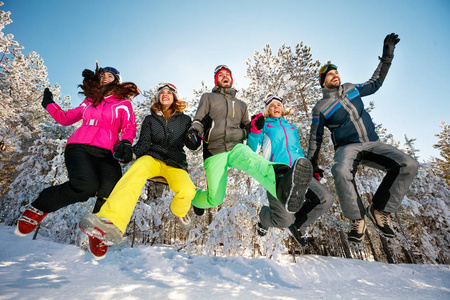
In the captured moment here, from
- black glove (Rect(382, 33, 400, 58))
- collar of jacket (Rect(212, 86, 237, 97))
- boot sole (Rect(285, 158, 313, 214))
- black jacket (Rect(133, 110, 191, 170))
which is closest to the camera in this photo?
boot sole (Rect(285, 158, 313, 214))

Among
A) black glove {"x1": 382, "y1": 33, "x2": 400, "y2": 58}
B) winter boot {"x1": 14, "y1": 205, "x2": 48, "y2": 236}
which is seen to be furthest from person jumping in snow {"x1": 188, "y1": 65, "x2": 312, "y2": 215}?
black glove {"x1": 382, "y1": 33, "x2": 400, "y2": 58}

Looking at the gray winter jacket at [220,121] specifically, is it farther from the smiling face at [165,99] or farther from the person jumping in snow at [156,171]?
the smiling face at [165,99]

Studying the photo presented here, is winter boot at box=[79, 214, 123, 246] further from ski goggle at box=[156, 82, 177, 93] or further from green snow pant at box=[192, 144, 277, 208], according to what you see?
ski goggle at box=[156, 82, 177, 93]

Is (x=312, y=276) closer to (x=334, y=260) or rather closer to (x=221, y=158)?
(x=334, y=260)

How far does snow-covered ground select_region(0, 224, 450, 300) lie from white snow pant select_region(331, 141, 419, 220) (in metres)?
2.89

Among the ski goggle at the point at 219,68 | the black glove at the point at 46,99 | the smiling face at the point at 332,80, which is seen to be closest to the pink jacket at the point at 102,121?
the black glove at the point at 46,99

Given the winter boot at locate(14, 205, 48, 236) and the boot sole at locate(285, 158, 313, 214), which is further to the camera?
the winter boot at locate(14, 205, 48, 236)

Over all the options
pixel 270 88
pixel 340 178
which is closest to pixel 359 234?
pixel 340 178

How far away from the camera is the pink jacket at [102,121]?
300cm

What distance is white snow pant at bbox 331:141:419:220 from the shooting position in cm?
270

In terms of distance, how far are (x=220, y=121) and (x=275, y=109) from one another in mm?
1171

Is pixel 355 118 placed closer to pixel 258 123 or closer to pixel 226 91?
pixel 258 123

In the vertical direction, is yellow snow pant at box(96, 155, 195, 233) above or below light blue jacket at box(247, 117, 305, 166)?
below

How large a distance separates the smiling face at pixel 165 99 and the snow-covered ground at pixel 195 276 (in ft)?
11.7
